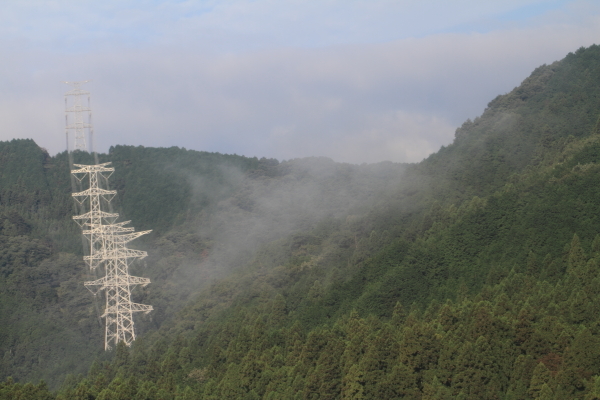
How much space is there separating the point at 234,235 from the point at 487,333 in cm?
4502

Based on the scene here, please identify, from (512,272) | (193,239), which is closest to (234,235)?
(193,239)

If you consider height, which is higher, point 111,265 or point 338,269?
point 111,265

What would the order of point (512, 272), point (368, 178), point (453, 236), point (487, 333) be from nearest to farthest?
point (487, 333)
point (512, 272)
point (453, 236)
point (368, 178)

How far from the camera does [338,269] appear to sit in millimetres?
57344

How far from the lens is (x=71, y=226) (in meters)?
77.8

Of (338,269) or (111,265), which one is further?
→ (338,269)

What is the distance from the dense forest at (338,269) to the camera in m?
34.0

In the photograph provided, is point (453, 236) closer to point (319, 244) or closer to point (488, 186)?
point (488, 186)

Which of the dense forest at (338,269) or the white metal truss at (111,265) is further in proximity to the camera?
the white metal truss at (111,265)

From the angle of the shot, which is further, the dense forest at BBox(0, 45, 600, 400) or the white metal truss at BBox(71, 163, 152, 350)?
the white metal truss at BBox(71, 163, 152, 350)

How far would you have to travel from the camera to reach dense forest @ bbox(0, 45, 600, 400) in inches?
1339

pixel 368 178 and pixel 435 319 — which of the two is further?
pixel 368 178

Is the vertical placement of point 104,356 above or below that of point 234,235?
below

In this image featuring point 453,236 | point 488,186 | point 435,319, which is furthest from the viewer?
point 488,186
